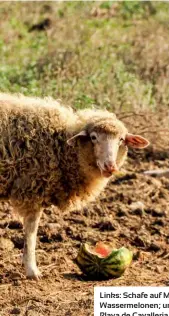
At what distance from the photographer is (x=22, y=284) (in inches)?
284

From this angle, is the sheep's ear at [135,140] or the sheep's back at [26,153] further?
the sheep's ear at [135,140]

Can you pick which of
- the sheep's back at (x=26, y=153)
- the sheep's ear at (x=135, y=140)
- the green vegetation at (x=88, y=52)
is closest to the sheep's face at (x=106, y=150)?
the sheep's ear at (x=135, y=140)

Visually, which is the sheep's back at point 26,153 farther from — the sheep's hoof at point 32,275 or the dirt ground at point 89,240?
the dirt ground at point 89,240

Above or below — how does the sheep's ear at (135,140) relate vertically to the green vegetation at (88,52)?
below

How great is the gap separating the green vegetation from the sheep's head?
3.24 metres

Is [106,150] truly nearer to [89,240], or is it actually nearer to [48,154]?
[48,154]

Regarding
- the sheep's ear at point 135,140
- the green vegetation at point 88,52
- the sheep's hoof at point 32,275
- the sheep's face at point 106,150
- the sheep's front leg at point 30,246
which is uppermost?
the green vegetation at point 88,52

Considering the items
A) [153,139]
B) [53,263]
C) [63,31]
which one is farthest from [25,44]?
[53,263]

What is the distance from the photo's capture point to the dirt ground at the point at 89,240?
6.79 m

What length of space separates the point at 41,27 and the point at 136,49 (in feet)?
8.75

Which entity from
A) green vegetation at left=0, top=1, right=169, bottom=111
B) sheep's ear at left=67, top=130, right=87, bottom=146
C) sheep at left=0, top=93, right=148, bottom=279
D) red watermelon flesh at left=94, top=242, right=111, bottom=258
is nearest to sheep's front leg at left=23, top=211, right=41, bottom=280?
sheep at left=0, top=93, right=148, bottom=279

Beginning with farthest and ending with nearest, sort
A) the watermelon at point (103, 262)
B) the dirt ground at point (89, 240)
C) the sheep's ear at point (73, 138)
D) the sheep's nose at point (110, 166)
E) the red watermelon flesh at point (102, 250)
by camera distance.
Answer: the red watermelon flesh at point (102, 250), the watermelon at point (103, 262), the sheep's ear at point (73, 138), the sheep's nose at point (110, 166), the dirt ground at point (89, 240)

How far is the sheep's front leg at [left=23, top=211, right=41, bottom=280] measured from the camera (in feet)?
24.3

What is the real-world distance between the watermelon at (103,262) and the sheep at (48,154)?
43cm
